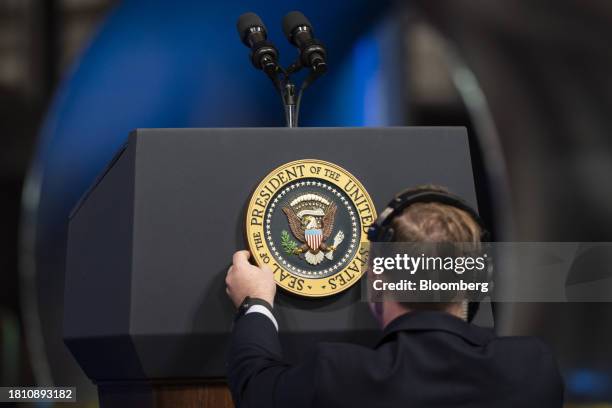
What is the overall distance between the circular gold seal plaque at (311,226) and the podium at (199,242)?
3cm

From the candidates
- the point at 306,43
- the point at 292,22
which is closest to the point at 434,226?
the point at 306,43

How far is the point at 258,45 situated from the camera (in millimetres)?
2117

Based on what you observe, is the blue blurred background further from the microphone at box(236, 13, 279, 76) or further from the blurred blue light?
the microphone at box(236, 13, 279, 76)

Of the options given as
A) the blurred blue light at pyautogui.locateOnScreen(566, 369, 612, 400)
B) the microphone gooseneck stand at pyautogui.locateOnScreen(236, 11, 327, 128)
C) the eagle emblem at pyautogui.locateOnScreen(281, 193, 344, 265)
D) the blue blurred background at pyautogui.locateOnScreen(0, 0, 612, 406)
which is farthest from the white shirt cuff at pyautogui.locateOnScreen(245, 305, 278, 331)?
the blurred blue light at pyautogui.locateOnScreen(566, 369, 612, 400)

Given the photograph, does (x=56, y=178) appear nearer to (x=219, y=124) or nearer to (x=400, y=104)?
(x=219, y=124)

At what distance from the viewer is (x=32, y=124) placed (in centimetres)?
398

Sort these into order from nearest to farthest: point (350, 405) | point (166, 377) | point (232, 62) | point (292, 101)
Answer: point (350, 405) < point (166, 377) < point (292, 101) < point (232, 62)

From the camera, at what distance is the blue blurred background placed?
3.94m

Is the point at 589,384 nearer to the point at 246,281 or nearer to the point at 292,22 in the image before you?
the point at 292,22

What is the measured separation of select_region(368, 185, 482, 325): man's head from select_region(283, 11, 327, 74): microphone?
1.88 ft

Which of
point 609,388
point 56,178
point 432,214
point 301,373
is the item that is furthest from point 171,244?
point 609,388

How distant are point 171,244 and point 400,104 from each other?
2.42 meters

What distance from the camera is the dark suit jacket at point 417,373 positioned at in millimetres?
1475

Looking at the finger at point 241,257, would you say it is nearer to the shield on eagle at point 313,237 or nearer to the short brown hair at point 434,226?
the shield on eagle at point 313,237
